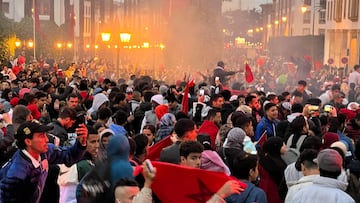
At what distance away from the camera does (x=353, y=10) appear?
145 feet

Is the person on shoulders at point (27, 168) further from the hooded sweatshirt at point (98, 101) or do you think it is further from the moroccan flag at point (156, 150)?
the hooded sweatshirt at point (98, 101)

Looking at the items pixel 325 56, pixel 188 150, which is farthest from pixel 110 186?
pixel 325 56

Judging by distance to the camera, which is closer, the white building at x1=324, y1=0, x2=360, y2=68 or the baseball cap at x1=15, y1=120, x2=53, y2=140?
the baseball cap at x1=15, y1=120, x2=53, y2=140

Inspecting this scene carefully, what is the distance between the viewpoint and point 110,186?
19.0 feet

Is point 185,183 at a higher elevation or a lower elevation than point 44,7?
lower

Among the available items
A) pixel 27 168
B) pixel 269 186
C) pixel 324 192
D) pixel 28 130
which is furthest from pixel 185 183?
pixel 269 186

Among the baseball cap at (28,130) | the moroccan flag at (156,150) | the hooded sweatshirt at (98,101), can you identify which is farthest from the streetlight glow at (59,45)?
the baseball cap at (28,130)

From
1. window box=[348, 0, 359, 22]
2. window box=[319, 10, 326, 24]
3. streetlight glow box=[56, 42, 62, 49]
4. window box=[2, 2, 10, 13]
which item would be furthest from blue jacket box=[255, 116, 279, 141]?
window box=[319, 10, 326, 24]

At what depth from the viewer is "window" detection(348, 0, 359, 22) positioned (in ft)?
143

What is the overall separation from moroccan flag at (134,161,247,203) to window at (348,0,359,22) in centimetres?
3823

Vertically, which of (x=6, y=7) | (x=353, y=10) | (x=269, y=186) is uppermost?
(x=6, y=7)

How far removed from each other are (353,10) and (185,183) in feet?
129

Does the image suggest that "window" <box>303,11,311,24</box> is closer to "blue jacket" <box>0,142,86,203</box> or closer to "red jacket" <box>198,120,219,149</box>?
"red jacket" <box>198,120,219,149</box>

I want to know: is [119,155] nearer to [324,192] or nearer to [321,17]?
[324,192]
